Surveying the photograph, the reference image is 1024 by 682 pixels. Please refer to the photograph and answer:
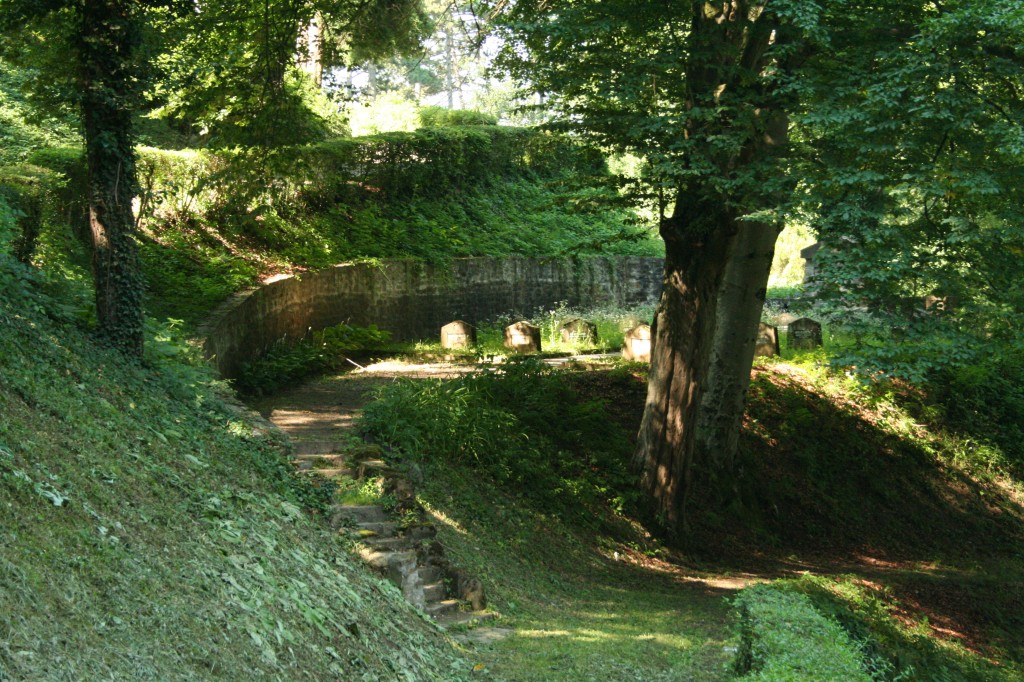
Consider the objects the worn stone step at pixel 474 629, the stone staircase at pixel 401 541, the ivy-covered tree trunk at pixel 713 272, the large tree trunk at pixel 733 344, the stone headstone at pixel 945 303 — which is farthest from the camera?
the large tree trunk at pixel 733 344

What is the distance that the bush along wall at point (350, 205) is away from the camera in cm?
1559

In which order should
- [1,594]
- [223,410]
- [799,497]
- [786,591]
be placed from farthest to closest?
[799,497] < [223,410] < [786,591] < [1,594]

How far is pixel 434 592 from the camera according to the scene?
A: 9852 millimetres

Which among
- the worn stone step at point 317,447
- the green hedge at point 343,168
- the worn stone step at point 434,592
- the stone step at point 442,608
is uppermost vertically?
A: the green hedge at point 343,168

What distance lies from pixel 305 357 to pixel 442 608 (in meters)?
8.75

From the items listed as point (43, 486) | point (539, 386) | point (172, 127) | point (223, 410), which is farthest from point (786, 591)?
point (172, 127)

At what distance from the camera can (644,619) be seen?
10867 millimetres

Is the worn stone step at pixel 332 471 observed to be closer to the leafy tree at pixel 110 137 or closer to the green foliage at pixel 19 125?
the leafy tree at pixel 110 137

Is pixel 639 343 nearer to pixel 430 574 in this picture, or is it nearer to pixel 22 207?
pixel 430 574

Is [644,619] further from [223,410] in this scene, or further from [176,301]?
[176,301]

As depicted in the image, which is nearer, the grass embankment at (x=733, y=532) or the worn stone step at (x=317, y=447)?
the grass embankment at (x=733, y=532)

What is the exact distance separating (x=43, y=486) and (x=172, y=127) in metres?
21.3

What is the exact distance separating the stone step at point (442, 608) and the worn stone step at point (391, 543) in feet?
1.98

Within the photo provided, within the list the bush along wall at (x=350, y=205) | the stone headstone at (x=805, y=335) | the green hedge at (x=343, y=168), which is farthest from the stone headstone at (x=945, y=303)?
the stone headstone at (x=805, y=335)
